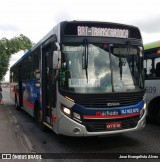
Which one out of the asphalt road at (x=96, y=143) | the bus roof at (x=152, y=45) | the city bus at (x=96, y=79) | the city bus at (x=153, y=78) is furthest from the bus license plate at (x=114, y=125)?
the bus roof at (x=152, y=45)

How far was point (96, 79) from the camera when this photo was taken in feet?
23.2

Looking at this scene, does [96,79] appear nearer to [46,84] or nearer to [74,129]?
[74,129]

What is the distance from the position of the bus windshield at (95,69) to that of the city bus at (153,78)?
318 cm

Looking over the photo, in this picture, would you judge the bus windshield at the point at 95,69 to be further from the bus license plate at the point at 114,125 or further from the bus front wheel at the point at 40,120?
the bus front wheel at the point at 40,120

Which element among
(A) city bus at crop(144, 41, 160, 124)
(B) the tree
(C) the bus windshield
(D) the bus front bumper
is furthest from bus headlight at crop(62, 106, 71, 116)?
(B) the tree

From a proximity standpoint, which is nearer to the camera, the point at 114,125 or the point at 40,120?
the point at 114,125

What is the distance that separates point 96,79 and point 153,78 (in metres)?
4.15

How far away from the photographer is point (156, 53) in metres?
10.5

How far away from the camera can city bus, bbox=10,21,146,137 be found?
22.7 feet

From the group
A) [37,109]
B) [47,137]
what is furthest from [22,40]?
[47,137]

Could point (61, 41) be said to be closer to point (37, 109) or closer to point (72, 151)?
point (72, 151)

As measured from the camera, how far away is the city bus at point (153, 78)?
34.2ft

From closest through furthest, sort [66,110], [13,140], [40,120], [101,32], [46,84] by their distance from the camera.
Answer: [66,110] < [101,32] < [13,140] < [46,84] < [40,120]

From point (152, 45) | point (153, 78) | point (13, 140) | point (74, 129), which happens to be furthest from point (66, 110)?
point (152, 45)
